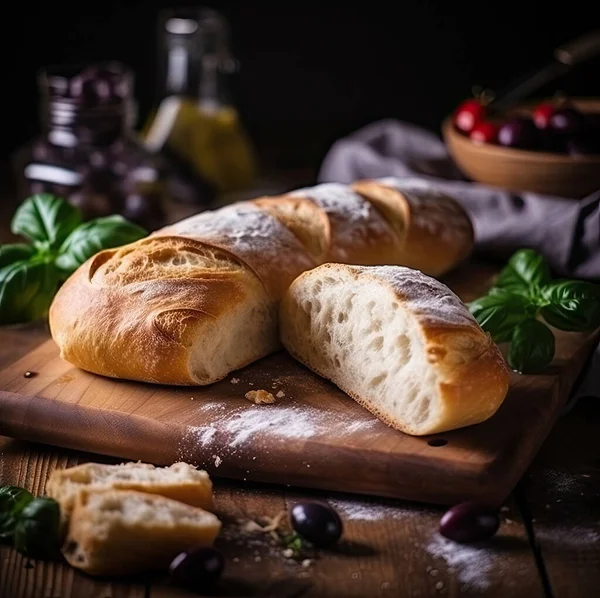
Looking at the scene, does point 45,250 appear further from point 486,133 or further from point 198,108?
point 486,133

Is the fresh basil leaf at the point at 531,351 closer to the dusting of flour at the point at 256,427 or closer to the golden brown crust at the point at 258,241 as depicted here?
the dusting of flour at the point at 256,427

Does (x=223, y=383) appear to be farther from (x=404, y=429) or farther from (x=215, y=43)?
(x=215, y=43)

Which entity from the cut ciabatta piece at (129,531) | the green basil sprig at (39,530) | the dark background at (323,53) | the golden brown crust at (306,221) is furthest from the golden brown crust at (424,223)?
the dark background at (323,53)

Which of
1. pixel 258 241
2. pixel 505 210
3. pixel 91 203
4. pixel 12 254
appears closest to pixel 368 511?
Result: pixel 258 241

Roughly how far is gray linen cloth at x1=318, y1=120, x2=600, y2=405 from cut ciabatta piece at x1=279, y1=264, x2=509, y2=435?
1.06m

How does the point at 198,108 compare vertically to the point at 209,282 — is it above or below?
below

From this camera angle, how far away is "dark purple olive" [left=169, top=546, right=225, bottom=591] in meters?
1.93

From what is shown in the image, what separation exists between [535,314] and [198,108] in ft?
6.94

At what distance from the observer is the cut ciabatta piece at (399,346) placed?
91.0 inches


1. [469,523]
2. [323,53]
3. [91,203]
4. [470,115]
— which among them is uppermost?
[470,115]

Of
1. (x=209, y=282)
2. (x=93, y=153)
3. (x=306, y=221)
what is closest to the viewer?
(x=209, y=282)

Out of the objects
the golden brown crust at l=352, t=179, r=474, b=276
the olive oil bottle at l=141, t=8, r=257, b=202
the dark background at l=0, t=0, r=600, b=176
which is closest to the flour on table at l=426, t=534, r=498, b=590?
the golden brown crust at l=352, t=179, r=474, b=276

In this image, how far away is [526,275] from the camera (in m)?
3.04

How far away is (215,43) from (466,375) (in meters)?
2.65
